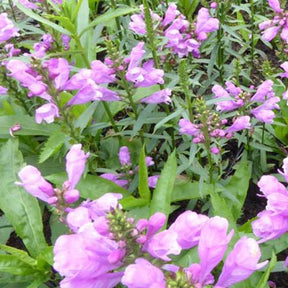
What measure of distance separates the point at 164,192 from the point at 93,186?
68 cm

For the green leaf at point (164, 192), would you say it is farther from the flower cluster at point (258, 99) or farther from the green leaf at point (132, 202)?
the flower cluster at point (258, 99)

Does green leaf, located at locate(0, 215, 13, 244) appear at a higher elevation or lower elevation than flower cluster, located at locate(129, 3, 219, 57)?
lower

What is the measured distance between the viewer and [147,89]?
11.3 ft

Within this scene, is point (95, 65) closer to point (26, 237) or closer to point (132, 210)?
point (132, 210)

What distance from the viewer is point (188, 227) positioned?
1.59m

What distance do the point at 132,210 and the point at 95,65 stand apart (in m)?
0.87

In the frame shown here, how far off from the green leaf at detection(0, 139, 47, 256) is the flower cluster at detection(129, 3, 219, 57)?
1.19m

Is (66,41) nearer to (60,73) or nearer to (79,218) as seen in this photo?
(60,73)

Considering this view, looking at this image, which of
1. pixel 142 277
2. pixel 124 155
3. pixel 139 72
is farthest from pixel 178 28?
pixel 142 277

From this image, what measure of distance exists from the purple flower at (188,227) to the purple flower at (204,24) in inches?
86.7

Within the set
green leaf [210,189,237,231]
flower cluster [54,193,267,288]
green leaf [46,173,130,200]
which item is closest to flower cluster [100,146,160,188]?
green leaf [46,173,130,200]

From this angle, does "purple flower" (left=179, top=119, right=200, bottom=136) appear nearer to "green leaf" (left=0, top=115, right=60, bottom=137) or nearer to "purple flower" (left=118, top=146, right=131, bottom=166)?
"purple flower" (left=118, top=146, right=131, bottom=166)

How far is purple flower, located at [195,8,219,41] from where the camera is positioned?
3544 mm

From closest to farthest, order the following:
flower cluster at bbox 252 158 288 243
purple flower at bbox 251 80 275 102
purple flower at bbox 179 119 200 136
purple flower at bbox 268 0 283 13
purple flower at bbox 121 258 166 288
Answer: purple flower at bbox 121 258 166 288 < flower cluster at bbox 252 158 288 243 < purple flower at bbox 179 119 200 136 < purple flower at bbox 251 80 275 102 < purple flower at bbox 268 0 283 13
